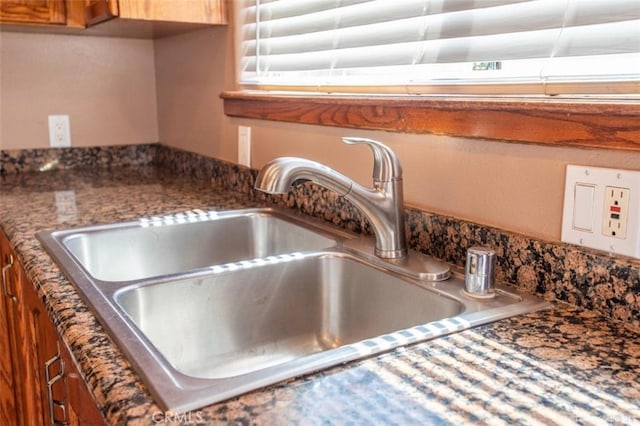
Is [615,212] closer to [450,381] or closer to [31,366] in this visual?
[450,381]

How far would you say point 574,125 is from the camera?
2.63 feet

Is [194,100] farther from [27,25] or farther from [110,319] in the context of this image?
[110,319]

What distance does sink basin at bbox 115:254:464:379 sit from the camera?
0.98 metres

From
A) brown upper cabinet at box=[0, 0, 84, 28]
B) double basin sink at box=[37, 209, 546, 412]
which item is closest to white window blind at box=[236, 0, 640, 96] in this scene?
double basin sink at box=[37, 209, 546, 412]

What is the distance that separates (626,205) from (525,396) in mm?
317

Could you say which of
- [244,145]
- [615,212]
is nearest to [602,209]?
[615,212]

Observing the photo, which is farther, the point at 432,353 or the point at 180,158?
the point at 180,158

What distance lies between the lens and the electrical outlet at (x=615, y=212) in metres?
0.77

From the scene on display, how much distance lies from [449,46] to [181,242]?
76cm

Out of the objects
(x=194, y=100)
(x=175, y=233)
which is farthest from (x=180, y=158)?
(x=175, y=233)

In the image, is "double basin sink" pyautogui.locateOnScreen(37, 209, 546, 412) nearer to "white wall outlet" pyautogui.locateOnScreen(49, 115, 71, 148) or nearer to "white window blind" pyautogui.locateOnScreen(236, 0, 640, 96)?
"white window blind" pyautogui.locateOnScreen(236, 0, 640, 96)

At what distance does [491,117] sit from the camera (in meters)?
0.91

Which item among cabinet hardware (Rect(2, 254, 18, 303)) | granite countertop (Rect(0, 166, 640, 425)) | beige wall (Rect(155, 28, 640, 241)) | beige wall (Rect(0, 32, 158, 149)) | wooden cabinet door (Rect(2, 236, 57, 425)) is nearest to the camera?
granite countertop (Rect(0, 166, 640, 425))

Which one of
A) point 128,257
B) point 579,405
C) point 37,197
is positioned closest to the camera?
point 579,405
